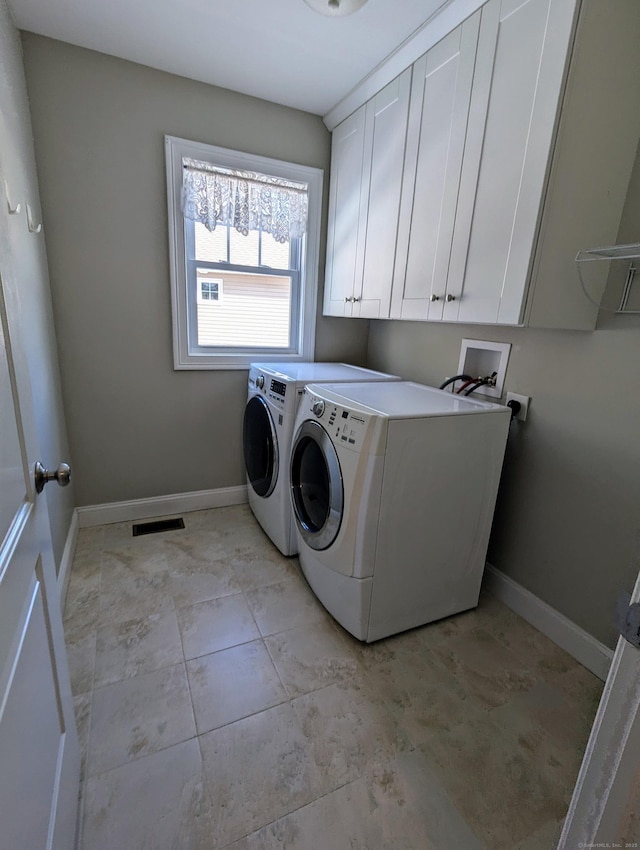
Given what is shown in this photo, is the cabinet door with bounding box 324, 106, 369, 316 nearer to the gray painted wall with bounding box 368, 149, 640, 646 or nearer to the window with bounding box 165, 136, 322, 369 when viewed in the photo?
the window with bounding box 165, 136, 322, 369

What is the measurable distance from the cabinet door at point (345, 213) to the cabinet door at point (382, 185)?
0.22 ft

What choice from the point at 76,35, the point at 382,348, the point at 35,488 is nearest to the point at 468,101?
the point at 382,348

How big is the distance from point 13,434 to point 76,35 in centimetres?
215

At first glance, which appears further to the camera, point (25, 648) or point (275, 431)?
point (275, 431)

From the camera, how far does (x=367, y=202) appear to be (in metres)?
2.12

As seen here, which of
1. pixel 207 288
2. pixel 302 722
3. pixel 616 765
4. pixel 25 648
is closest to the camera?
pixel 616 765

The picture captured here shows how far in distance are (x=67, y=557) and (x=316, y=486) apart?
4.16ft

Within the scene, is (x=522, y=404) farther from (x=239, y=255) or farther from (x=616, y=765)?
(x=239, y=255)

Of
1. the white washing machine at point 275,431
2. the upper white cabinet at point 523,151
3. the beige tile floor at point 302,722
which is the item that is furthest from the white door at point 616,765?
the white washing machine at point 275,431

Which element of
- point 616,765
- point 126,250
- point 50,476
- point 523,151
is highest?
point 523,151

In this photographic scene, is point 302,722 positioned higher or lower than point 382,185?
lower

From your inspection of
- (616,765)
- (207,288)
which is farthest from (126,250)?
(616,765)

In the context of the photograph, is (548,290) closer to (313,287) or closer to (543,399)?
(543,399)

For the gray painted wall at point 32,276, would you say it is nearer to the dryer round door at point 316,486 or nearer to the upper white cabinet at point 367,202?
the dryer round door at point 316,486
